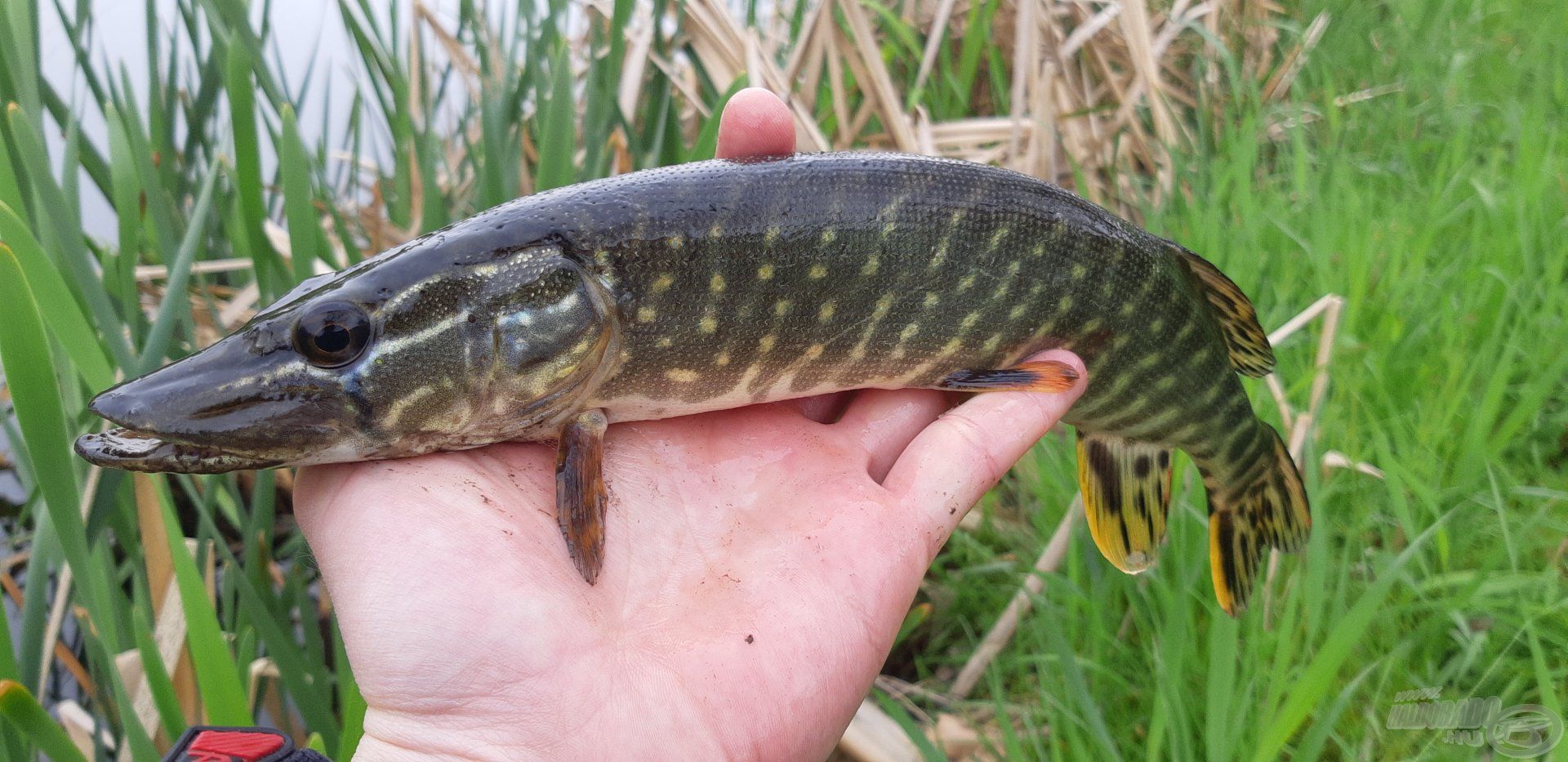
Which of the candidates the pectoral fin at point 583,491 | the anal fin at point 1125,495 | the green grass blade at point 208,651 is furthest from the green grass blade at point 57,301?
the anal fin at point 1125,495

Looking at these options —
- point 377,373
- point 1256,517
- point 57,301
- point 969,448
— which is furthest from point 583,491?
point 1256,517

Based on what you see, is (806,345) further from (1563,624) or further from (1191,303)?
(1563,624)

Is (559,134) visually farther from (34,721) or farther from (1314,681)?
(1314,681)

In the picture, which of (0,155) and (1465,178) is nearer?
(0,155)

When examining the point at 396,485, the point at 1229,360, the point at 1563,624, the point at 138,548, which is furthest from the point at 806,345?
the point at 1563,624

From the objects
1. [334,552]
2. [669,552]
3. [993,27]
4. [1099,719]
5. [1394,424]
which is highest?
[993,27]

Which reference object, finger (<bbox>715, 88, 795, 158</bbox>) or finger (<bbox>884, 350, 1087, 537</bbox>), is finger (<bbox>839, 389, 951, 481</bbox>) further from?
finger (<bbox>715, 88, 795, 158</bbox>)
